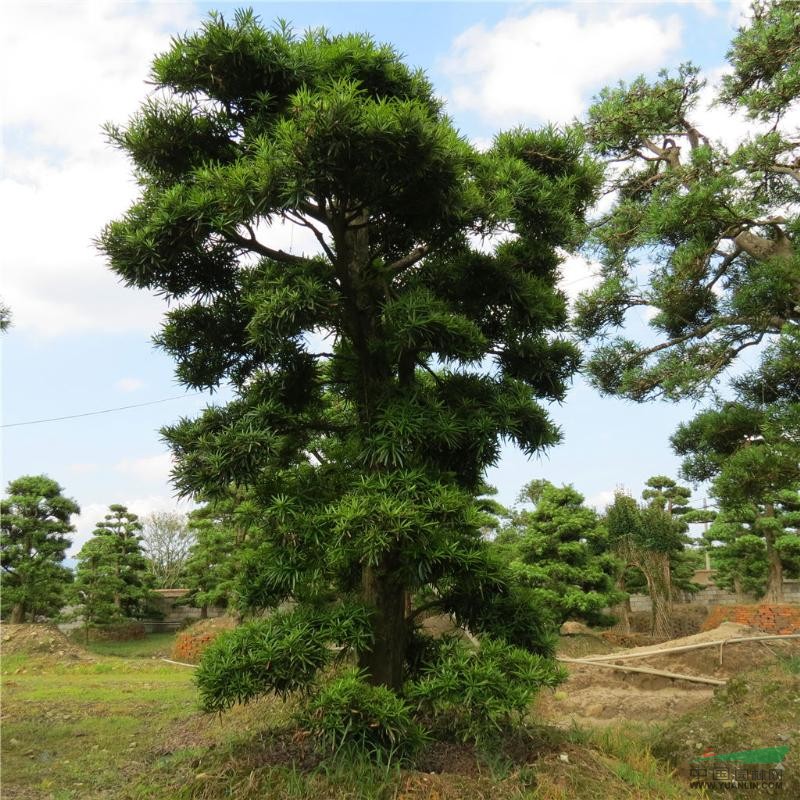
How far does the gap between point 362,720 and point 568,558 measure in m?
11.6

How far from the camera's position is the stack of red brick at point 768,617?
11.3 meters

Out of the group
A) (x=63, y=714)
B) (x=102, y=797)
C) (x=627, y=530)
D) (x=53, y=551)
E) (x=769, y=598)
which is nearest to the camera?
(x=102, y=797)

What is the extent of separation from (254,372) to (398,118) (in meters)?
1.93

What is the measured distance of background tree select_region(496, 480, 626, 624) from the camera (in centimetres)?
1358

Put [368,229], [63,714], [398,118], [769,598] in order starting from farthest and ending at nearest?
[769,598]
[63,714]
[368,229]
[398,118]

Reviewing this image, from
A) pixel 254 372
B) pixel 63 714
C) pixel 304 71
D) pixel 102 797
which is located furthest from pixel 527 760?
pixel 63 714

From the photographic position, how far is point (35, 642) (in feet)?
48.7

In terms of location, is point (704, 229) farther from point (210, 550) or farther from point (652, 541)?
point (210, 550)

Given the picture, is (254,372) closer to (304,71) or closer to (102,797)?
(304,71)

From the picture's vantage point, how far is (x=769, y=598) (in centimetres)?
1678

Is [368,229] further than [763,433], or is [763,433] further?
[763,433]

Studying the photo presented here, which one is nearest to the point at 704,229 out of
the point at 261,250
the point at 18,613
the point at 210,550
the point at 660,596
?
the point at 261,250

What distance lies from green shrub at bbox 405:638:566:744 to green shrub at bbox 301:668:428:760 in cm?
18

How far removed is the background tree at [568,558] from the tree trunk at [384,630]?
9.85 metres
